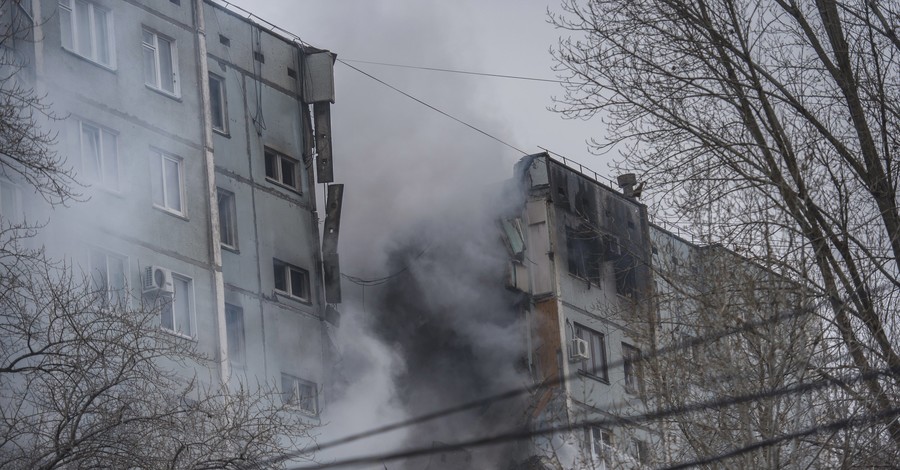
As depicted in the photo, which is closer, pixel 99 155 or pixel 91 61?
pixel 99 155

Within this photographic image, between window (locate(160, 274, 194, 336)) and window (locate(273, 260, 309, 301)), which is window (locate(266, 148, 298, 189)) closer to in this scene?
window (locate(273, 260, 309, 301))

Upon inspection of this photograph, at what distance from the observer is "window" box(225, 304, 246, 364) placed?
26.3m

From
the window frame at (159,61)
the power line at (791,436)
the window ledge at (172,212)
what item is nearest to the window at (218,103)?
the window frame at (159,61)

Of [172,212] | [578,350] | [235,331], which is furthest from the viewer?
[578,350]

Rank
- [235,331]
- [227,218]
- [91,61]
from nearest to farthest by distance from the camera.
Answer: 1. [91,61]
2. [235,331]
3. [227,218]

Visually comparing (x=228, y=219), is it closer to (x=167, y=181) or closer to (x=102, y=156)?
(x=167, y=181)

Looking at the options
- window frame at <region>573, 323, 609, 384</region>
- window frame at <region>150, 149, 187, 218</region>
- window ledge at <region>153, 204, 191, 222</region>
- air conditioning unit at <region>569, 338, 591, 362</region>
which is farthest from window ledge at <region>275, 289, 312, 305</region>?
window frame at <region>573, 323, 609, 384</region>

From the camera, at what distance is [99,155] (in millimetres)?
24031

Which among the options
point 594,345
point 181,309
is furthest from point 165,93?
point 594,345

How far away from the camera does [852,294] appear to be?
13305mm

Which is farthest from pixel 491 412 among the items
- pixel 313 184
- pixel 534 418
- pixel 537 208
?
pixel 313 184

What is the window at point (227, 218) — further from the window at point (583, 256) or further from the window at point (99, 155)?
the window at point (583, 256)

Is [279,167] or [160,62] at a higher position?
[160,62]

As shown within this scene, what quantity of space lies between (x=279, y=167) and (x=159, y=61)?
11.5 ft
